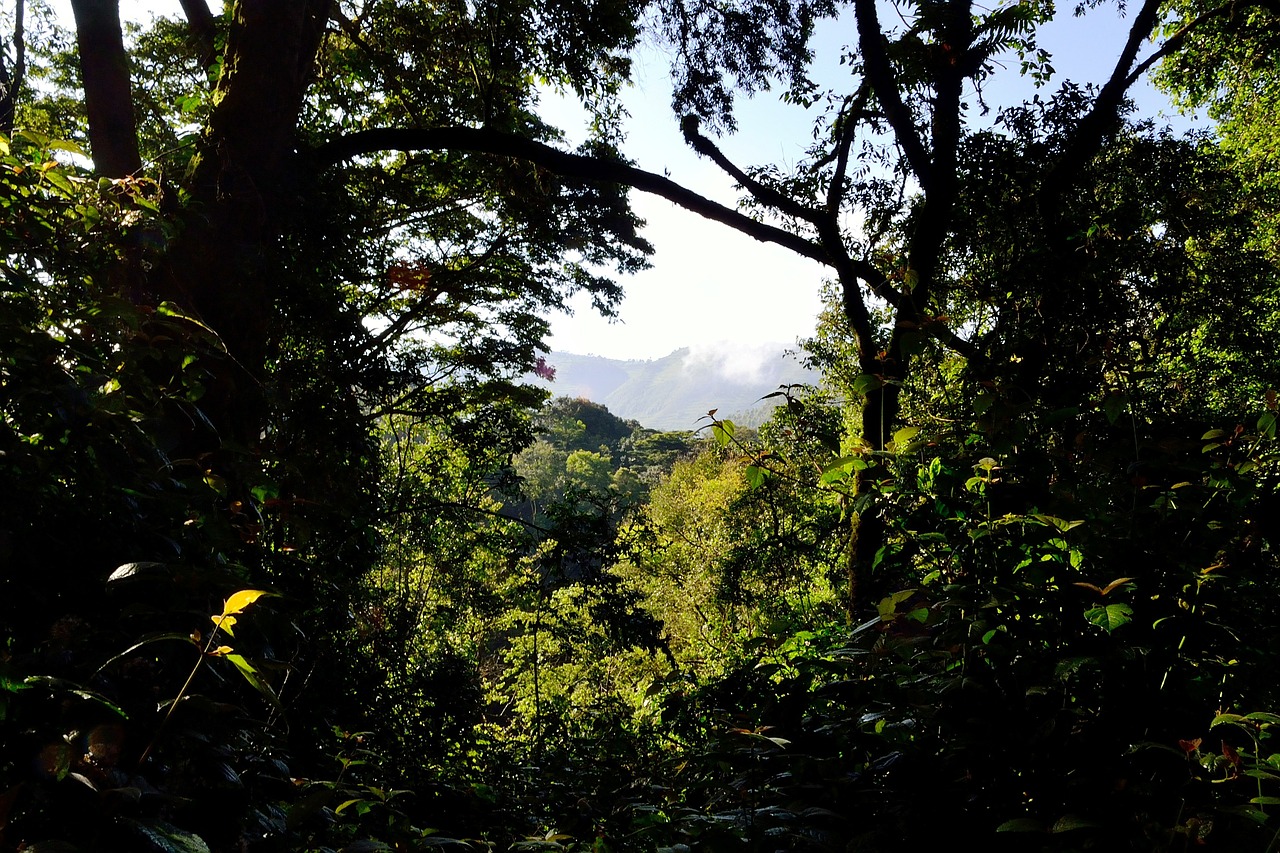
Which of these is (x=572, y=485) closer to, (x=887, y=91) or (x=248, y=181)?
(x=248, y=181)

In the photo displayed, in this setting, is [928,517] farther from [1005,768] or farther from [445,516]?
[445,516]

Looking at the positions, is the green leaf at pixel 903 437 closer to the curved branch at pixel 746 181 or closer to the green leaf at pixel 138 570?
the green leaf at pixel 138 570

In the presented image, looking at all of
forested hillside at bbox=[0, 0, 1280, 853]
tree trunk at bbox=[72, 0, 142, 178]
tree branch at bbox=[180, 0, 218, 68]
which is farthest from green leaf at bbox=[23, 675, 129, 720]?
tree branch at bbox=[180, 0, 218, 68]

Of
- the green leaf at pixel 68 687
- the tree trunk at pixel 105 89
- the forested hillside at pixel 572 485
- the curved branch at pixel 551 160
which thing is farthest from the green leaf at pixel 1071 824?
the tree trunk at pixel 105 89

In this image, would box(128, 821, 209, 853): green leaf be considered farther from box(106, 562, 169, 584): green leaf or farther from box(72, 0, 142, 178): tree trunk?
box(72, 0, 142, 178): tree trunk

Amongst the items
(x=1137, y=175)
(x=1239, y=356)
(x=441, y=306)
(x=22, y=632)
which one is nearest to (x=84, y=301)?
(x=22, y=632)

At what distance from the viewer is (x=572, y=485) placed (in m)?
7.07

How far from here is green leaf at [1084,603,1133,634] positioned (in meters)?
1.03

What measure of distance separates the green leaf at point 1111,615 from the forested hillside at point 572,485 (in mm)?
36

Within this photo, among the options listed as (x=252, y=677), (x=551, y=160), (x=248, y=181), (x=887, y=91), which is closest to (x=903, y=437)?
(x=252, y=677)

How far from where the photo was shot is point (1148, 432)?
152 cm

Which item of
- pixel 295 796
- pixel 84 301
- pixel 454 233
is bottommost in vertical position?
pixel 295 796

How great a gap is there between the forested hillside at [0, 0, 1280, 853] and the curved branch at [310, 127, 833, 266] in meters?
0.03

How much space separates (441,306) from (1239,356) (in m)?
12.3
